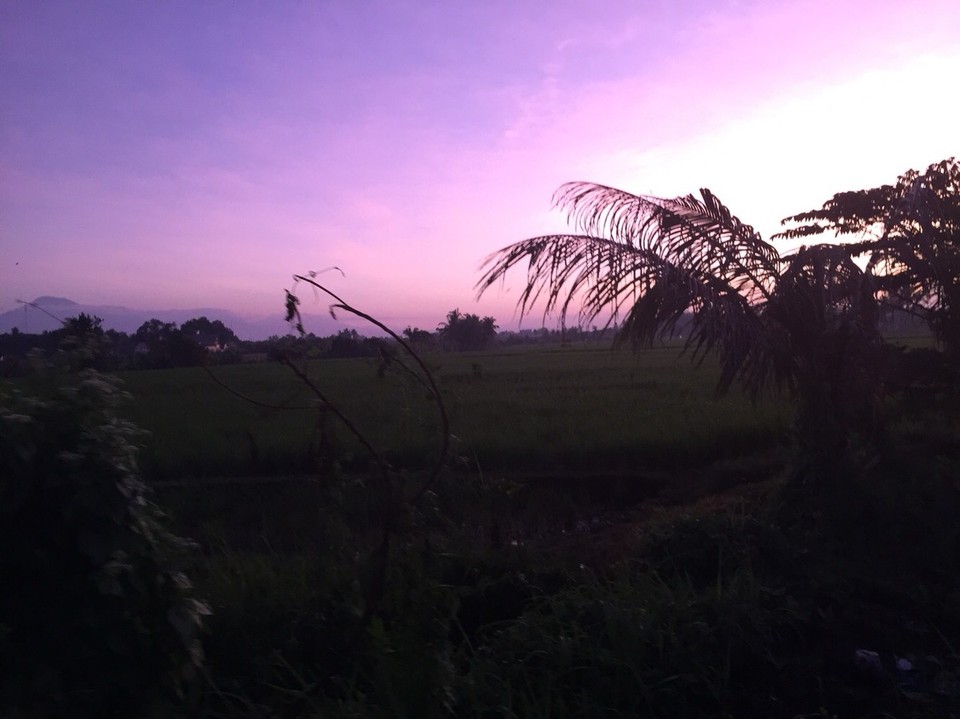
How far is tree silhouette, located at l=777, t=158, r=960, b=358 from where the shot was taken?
248 inches

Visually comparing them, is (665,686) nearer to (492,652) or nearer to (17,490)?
(492,652)

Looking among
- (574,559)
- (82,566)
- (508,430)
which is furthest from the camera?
(508,430)

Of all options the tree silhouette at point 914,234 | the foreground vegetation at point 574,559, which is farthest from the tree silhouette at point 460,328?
the tree silhouette at point 914,234

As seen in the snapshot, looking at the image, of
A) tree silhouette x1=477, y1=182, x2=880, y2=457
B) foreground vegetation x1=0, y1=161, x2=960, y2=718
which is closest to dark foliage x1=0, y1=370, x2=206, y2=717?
foreground vegetation x1=0, y1=161, x2=960, y2=718

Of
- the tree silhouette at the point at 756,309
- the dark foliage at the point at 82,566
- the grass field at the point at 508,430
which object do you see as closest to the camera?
the dark foliage at the point at 82,566

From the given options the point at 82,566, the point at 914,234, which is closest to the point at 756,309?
the point at 914,234

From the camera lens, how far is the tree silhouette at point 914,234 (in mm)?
6309

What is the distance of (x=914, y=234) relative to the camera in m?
6.39

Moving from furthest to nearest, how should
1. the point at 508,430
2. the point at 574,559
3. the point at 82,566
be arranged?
the point at 508,430, the point at 574,559, the point at 82,566

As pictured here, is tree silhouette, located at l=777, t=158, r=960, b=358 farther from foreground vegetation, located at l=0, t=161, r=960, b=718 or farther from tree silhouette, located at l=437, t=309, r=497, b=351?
tree silhouette, located at l=437, t=309, r=497, b=351

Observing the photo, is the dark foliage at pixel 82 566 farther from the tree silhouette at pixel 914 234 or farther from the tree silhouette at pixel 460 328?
the tree silhouette at pixel 914 234

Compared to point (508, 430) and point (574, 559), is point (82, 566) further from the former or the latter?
point (508, 430)

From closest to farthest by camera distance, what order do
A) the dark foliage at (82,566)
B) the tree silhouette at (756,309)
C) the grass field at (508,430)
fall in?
1. the dark foliage at (82,566)
2. the tree silhouette at (756,309)
3. the grass field at (508,430)

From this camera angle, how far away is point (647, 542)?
5043 millimetres
